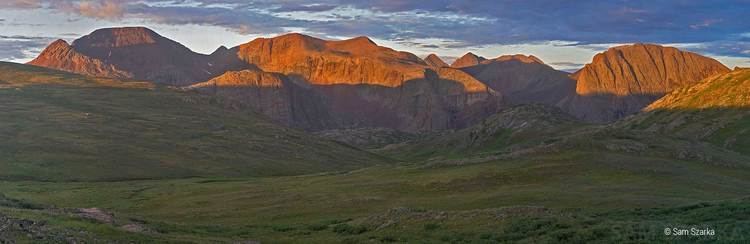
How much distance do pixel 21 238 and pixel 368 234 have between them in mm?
20883

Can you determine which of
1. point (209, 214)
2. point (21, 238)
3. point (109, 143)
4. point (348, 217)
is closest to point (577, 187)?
point (348, 217)

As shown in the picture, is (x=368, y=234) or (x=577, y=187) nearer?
(x=368, y=234)

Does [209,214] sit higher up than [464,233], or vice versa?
[464,233]

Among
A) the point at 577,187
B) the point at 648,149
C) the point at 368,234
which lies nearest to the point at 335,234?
the point at 368,234

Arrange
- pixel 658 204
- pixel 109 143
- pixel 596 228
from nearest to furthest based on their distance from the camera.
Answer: pixel 596 228 < pixel 658 204 < pixel 109 143


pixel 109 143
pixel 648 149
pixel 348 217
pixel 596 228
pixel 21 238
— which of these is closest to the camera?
pixel 21 238

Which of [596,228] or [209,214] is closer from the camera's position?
[596,228]

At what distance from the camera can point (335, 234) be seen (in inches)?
1934

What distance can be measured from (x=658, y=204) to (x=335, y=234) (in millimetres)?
25900

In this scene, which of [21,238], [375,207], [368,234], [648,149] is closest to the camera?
[21,238]

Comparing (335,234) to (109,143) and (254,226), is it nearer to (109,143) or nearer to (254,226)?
(254,226)

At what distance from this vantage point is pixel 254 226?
57406 mm

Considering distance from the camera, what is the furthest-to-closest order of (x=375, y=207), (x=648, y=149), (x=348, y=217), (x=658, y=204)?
(x=648, y=149)
(x=375, y=207)
(x=348, y=217)
(x=658, y=204)

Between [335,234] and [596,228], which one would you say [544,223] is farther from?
[335,234]
